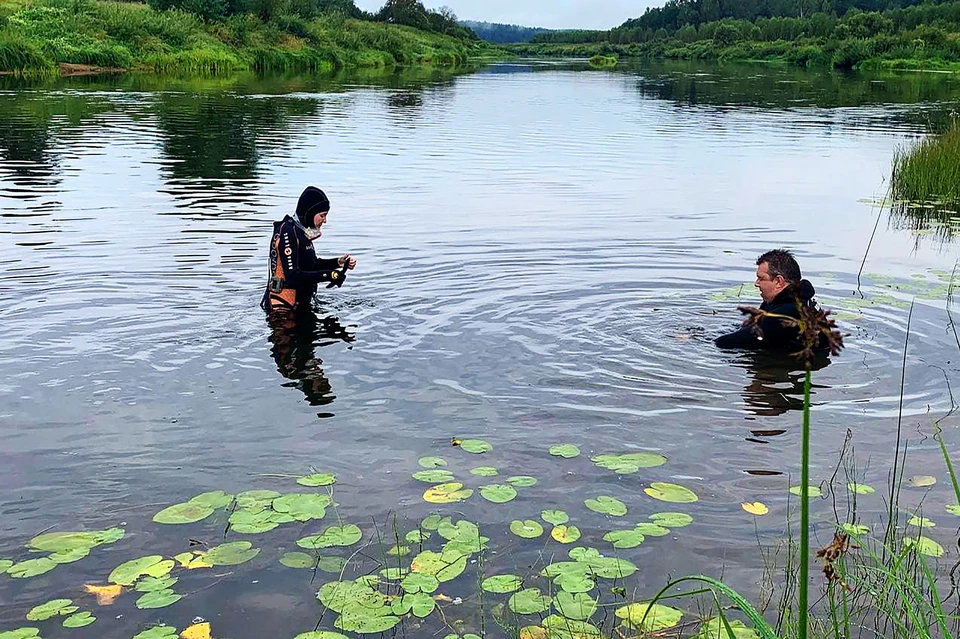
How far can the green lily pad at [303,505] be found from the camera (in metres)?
5.58

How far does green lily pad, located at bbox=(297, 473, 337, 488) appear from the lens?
6.04 m

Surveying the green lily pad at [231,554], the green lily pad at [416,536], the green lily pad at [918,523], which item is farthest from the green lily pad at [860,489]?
the green lily pad at [231,554]

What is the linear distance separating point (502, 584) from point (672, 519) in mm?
1283

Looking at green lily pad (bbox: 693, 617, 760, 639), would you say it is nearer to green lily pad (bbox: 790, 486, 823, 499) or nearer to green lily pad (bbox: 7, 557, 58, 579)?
green lily pad (bbox: 790, 486, 823, 499)

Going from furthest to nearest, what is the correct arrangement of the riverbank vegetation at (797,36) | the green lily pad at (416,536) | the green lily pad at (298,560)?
the riverbank vegetation at (797,36) < the green lily pad at (416,536) < the green lily pad at (298,560)

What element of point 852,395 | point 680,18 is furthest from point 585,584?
point 680,18

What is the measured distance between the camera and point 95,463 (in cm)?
635

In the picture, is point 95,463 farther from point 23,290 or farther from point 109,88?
point 109,88

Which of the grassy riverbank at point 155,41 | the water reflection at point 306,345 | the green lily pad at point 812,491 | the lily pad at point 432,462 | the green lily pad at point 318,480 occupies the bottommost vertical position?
the green lily pad at point 812,491

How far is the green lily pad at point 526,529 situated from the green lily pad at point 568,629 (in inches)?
34.5

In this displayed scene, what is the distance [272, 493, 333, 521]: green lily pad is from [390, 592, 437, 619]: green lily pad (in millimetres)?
1040

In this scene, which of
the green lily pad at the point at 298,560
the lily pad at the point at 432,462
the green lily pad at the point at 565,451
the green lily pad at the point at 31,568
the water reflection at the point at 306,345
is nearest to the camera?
the green lily pad at the point at 31,568

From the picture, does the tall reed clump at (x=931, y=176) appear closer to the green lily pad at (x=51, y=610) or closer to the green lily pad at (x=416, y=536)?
the green lily pad at (x=416, y=536)

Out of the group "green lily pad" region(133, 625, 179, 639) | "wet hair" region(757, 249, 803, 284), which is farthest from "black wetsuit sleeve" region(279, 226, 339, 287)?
"green lily pad" region(133, 625, 179, 639)
